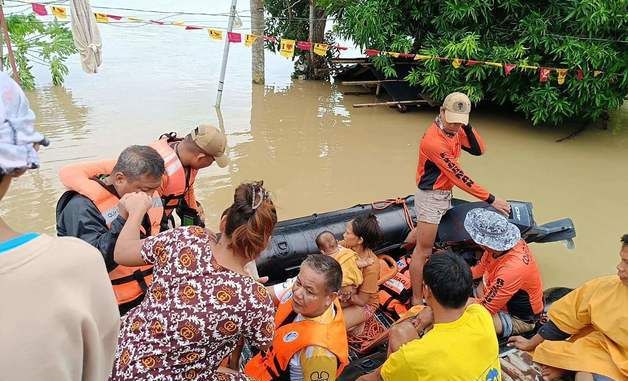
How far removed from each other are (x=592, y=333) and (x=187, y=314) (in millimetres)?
2089

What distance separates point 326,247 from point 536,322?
146 cm

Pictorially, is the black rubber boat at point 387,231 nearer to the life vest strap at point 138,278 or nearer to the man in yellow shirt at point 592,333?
the life vest strap at point 138,278

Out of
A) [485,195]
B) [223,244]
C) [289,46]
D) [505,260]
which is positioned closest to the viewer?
[223,244]

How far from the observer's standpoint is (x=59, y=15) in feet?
28.5

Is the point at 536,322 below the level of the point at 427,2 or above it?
below

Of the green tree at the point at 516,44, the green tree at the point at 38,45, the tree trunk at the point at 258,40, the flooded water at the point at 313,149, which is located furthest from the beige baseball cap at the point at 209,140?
the green tree at the point at 38,45

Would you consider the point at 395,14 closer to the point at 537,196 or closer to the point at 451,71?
the point at 451,71

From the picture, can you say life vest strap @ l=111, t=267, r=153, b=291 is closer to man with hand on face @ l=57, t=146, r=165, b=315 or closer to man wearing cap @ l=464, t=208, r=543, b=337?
man with hand on face @ l=57, t=146, r=165, b=315

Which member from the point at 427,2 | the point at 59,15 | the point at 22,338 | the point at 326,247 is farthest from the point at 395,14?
the point at 22,338

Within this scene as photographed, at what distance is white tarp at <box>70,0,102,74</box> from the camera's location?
22.8 ft

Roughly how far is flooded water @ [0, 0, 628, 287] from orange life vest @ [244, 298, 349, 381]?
10.4ft

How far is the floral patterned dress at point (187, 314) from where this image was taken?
6.15ft

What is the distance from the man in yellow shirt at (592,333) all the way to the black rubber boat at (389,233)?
38.8 inches

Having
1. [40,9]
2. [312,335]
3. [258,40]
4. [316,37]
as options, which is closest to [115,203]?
[312,335]
